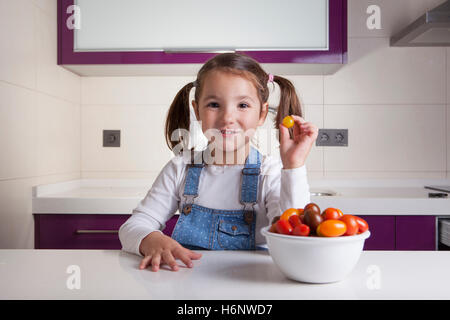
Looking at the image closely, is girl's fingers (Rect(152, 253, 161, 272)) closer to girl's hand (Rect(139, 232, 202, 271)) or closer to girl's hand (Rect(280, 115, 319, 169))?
girl's hand (Rect(139, 232, 202, 271))

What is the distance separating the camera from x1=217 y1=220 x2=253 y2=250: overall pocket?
1022 millimetres

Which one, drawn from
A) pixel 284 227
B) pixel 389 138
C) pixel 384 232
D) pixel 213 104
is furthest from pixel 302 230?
pixel 389 138

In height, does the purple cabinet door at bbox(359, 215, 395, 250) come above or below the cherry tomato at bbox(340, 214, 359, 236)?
below

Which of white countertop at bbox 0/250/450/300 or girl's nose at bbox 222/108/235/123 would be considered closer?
white countertop at bbox 0/250/450/300

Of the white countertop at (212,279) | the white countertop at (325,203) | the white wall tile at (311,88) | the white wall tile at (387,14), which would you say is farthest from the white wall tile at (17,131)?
the white wall tile at (387,14)

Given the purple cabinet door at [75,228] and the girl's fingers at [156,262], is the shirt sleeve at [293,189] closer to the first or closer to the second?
the girl's fingers at [156,262]

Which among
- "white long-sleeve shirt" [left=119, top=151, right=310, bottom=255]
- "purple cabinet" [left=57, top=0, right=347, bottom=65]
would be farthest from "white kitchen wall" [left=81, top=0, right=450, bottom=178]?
"white long-sleeve shirt" [left=119, top=151, right=310, bottom=255]

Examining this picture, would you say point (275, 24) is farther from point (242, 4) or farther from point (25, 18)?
point (25, 18)

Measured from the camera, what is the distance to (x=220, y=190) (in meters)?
1.11

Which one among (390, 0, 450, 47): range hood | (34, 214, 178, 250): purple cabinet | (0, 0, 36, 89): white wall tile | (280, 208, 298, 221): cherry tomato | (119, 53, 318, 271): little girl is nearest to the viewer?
(280, 208, 298, 221): cherry tomato

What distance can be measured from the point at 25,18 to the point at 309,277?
1.46m

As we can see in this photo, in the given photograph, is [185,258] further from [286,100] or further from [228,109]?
[286,100]

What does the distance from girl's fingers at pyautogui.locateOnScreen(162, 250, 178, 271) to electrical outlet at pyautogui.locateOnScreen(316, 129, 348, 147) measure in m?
1.44
